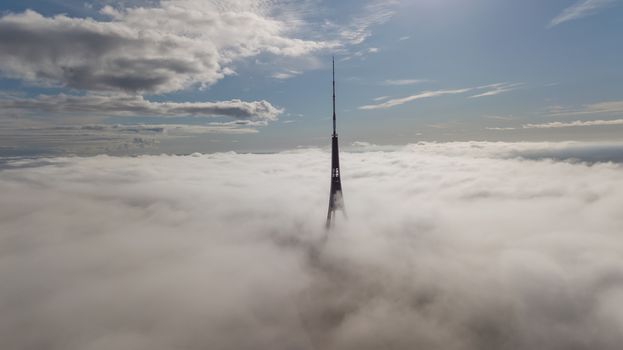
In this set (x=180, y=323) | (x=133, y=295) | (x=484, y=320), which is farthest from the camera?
(x=133, y=295)

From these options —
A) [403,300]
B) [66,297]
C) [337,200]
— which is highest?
[337,200]

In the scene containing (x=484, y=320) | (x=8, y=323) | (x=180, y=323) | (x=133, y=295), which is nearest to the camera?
(x=484, y=320)

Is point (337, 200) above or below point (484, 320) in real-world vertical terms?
above

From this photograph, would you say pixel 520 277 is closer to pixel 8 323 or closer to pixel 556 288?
pixel 556 288

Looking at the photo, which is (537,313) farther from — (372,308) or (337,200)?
(337,200)

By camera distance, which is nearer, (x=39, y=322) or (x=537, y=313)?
(x=537, y=313)

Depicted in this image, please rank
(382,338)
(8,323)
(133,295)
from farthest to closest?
(133,295) → (8,323) → (382,338)

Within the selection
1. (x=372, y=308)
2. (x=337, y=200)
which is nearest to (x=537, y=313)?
(x=372, y=308)

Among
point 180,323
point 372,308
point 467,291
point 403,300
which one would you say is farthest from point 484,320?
point 180,323

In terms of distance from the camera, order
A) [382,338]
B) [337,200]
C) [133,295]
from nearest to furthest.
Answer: [382,338], [337,200], [133,295]
